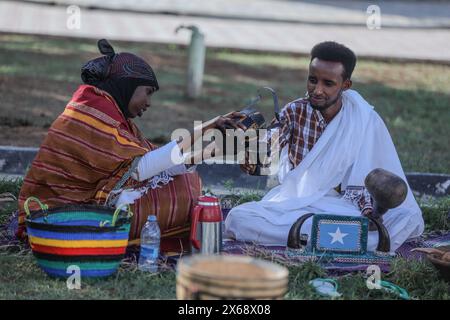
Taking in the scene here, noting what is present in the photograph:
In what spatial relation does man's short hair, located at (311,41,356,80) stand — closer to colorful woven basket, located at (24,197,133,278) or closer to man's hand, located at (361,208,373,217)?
man's hand, located at (361,208,373,217)

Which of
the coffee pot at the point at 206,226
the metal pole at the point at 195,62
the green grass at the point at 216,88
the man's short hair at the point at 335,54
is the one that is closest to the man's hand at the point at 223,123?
Result: the coffee pot at the point at 206,226

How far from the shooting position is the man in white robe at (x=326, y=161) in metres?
6.15

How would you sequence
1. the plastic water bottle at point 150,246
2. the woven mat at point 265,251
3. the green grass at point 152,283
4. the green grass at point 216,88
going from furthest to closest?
the green grass at point 216,88
the woven mat at point 265,251
the plastic water bottle at point 150,246
the green grass at point 152,283

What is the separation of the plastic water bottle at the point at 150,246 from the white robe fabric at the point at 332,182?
0.76 meters

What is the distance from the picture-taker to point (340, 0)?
21.2 m

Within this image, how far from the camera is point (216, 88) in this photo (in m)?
12.2

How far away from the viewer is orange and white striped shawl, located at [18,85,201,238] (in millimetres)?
5672

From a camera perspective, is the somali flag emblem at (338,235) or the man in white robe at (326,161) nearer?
the somali flag emblem at (338,235)

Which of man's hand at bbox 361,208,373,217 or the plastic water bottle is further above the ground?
man's hand at bbox 361,208,373,217

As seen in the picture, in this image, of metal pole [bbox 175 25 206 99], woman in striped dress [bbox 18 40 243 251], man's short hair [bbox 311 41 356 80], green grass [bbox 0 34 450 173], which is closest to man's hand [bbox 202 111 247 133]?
woman in striped dress [bbox 18 40 243 251]

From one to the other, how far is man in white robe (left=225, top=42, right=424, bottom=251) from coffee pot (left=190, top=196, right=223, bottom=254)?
25.3 inches

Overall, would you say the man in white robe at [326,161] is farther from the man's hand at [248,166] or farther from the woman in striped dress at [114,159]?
the woman in striped dress at [114,159]

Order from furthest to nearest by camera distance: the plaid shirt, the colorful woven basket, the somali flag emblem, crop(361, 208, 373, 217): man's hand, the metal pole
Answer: the metal pole, the plaid shirt, crop(361, 208, 373, 217): man's hand, the somali flag emblem, the colorful woven basket

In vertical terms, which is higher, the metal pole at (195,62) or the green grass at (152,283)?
the metal pole at (195,62)
